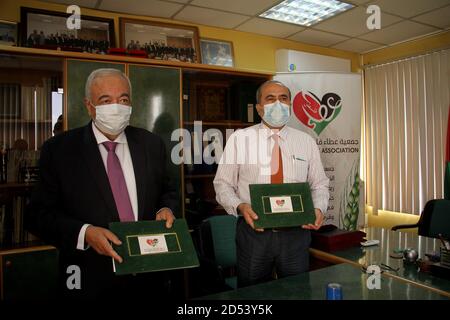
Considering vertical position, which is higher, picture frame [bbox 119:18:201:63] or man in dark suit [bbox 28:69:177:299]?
picture frame [bbox 119:18:201:63]

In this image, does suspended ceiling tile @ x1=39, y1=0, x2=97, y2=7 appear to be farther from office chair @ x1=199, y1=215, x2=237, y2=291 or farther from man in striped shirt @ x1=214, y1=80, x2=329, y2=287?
office chair @ x1=199, y1=215, x2=237, y2=291

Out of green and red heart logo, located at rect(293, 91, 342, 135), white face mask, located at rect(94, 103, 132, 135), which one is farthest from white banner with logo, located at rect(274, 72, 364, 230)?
white face mask, located at rect(94, 103, 132, 135)

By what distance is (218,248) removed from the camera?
8.89 feet

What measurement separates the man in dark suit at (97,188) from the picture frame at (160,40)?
2.08m

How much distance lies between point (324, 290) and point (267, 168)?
80cm

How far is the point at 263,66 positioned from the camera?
4.61 meters

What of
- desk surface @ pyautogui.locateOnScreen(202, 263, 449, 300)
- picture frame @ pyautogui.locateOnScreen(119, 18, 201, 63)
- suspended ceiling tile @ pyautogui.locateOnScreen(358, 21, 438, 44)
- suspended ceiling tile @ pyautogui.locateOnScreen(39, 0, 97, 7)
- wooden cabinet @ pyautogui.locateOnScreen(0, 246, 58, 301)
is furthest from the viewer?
suspended ceiling tile @ pyautogui.locateOnScreen(358, 21, 438, 44)

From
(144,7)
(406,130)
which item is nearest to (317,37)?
(406,130)

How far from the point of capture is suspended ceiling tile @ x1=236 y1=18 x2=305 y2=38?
4102 mm

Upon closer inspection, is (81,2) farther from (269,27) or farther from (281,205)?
(281,205)

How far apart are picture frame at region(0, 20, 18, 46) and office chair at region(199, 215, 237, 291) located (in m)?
2.30

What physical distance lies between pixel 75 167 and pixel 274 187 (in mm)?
910

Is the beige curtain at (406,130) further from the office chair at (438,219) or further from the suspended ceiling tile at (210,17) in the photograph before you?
the suspended ceiling tile at (210,17)

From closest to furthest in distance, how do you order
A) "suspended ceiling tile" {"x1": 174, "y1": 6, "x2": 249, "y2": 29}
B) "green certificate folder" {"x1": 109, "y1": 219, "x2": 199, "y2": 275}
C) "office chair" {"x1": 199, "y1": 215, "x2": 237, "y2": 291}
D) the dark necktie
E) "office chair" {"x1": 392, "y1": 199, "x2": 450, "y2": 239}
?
"green certificate folder" {"x1": 109, "y1": 219, "x2": 199, "y2": 275} < the dark necktie < "office chair" {"x1": 199, "y1": 215, "x2": 237, "y2": 291} < "office chair" {"x1": 392, "y1": 199, "x2": 450, "y2": 239} < "suspended ceiling tile" {"x1": 174, "y1": 6, "x2": 249, "y2": 29}
